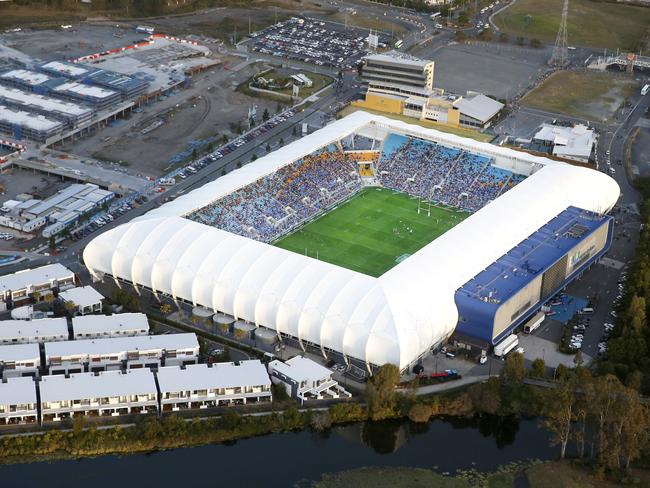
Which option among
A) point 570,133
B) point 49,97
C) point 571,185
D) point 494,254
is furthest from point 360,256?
point 49,97

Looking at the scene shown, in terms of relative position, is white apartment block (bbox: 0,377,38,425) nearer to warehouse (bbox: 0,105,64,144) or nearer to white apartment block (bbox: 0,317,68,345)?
white apartment block (bbox: 0,317,68,345)

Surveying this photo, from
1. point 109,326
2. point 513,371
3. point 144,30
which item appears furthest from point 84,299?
point 144,30

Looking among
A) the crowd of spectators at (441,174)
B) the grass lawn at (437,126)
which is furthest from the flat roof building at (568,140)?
the crowd of spectators at (441,174)

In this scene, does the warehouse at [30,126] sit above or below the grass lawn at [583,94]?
above

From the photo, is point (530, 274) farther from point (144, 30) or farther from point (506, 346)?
point (144, 30)

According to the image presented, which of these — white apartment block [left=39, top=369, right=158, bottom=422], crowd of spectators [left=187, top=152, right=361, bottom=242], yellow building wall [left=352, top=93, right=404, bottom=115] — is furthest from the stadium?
yellow building wall [left=352, top=93, right=404, bottom=115]

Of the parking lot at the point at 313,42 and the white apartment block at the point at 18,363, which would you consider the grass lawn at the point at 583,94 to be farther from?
the white apartment block at the point at 18,363
